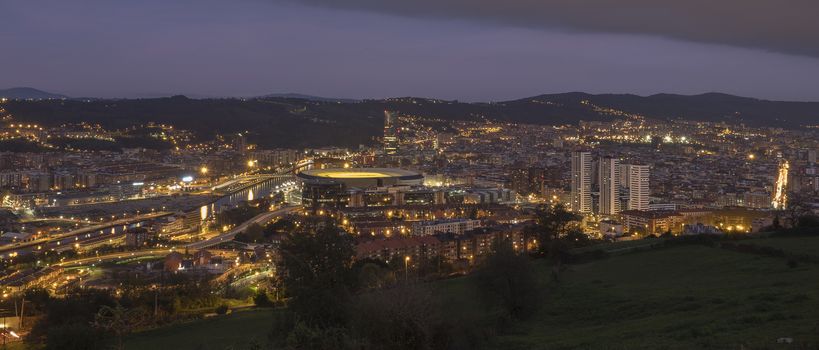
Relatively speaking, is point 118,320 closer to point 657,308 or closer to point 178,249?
point 657,308

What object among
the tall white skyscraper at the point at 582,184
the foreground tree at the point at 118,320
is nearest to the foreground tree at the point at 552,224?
the foreground tree at the point at 118,320

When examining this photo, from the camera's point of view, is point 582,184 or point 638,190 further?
point 582,184

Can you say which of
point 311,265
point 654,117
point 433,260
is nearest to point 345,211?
point 433,260

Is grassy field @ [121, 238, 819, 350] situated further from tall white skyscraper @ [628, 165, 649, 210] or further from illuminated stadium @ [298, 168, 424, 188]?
illuminated stadium @ [298, 168, 424, 188]

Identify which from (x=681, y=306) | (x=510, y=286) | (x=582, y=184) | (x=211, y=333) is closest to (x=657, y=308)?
(x=681, y=306)

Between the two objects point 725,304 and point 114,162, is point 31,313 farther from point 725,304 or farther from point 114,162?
point 114,162

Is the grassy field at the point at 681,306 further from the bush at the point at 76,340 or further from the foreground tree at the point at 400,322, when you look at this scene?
the bush at the point at 76,340
